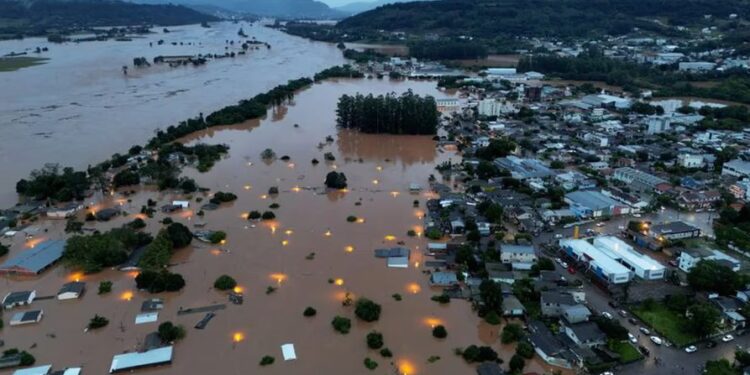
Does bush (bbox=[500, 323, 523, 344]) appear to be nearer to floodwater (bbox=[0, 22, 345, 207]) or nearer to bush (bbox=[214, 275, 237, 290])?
bush (bbox=[214, 275, 237, 290])

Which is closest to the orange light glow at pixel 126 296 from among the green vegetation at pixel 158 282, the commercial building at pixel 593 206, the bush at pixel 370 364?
the green vegetation at pixel 158 282

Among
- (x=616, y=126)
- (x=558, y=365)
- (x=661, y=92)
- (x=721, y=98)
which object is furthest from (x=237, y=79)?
(x=558, y=365)

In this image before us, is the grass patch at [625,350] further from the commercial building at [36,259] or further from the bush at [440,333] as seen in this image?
the commercial building at [36,259]

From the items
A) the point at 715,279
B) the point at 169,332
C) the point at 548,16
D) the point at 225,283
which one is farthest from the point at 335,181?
the point at 548,16

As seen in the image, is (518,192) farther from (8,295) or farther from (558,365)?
(8,295)

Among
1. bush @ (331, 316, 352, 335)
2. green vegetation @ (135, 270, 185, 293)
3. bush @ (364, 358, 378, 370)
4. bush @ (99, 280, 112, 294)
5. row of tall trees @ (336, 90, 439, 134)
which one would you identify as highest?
row of tall trees @ (336, 90, 439, 134)

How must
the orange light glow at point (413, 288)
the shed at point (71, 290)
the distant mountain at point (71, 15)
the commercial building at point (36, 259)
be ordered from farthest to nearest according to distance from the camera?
the distant mountain at point (71, 15) < the commercial building at point (36, 259) < the orange light glow at point (413, 288) < the shed at point (71, 290)

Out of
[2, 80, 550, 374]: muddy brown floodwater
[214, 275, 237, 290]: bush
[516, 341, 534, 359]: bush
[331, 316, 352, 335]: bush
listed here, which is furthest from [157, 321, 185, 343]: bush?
[516, 341, 534, 359]: bush
